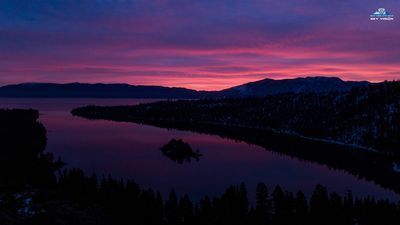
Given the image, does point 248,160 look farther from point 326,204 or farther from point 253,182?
point 326,204

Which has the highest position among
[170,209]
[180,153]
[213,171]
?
[170,209]

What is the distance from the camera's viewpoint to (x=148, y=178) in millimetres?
128250

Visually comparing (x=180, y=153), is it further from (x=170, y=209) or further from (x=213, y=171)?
(x=170, y=209)

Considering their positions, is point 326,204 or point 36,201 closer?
point 326,204

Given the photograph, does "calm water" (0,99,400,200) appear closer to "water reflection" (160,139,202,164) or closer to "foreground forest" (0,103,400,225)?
"water reflection" (160,139,202,164)

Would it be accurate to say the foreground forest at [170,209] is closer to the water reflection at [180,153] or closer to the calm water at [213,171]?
the calm water at [213,171]

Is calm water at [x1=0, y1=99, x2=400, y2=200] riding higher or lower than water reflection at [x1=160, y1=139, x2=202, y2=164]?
lower

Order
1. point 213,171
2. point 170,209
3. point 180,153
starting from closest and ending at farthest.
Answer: point 170,209
point 213,171
point 180,153

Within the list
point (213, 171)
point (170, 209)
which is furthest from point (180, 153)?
point (170, 209)

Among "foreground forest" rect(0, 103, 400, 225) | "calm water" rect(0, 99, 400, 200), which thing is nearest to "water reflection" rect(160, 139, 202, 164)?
"calm water" rect(0, 99, 400, 200)

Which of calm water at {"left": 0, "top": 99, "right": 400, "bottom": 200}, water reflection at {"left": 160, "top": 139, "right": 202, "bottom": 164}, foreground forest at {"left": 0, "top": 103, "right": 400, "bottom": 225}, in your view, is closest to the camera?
foreground forest at {"left": 0, "top": 103, "right": 400, "bottom": 225}

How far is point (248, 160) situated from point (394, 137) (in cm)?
8149

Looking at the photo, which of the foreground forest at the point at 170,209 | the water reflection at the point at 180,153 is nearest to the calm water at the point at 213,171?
the water reflection at the point at 180,153

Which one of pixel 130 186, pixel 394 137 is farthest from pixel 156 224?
pixel 394 137
